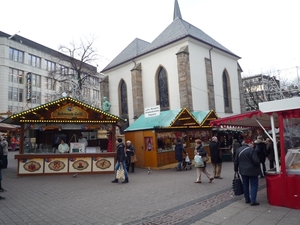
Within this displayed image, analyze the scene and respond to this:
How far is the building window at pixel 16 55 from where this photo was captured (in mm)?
44656

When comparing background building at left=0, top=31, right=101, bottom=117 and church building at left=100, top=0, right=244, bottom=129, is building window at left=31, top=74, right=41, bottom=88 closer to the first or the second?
background building at left=0, top=31, right=101, bottom=117

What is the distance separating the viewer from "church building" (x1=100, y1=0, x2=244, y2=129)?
23.8 metres

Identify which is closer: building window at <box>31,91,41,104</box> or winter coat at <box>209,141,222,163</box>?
winter coat at <box>209,141,222,163</box>

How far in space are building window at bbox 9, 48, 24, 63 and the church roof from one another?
22.3 m

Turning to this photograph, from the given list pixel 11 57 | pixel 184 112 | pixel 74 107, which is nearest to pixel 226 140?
pixel 184 112

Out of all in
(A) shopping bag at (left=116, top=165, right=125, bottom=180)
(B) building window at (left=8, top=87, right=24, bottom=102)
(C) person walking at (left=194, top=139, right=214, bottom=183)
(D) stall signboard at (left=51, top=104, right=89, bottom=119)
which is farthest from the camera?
(B) building window at (left=8, top=87, right=24, bottom=102)

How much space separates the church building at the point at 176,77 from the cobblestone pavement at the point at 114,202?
1473cm

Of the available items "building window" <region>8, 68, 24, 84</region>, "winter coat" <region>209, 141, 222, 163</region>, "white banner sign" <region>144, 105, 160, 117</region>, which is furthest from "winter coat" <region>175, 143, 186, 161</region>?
"building window" <region>8, 68, 24, 84</region>

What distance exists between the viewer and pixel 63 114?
12609 mm

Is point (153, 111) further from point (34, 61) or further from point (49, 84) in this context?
point (49, 84)

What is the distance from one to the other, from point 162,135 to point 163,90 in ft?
39.0

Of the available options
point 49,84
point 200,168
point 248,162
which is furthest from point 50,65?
point 248,162

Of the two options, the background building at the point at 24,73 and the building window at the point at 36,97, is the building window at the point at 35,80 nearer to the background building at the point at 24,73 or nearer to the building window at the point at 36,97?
the background building at the point at 24,73

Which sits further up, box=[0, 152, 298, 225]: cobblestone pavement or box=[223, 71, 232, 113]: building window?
box=[223, 71, 232, 113]: building window
